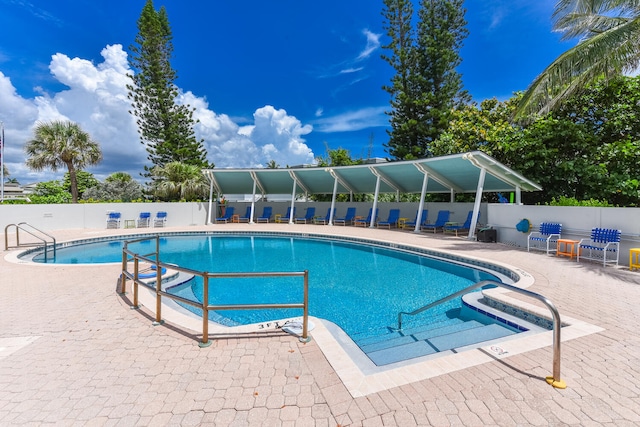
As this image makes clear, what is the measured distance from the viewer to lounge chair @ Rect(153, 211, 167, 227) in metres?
17.3

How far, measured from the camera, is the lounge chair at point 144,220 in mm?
17000

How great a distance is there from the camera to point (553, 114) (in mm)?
13258

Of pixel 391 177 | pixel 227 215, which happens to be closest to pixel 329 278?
pixel 391 177

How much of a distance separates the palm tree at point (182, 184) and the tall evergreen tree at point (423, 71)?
1488 centimetres

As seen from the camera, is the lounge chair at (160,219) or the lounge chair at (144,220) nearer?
the lounge chair at (144,220)

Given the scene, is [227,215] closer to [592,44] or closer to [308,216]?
[308,216]

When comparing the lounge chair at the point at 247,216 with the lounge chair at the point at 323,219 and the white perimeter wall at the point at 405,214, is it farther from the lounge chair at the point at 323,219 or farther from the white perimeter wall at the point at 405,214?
the lounge chair at the point at 323,219

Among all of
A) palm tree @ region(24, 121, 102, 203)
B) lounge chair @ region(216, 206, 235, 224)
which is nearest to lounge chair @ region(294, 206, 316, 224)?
lounge chair @ region(216, 206, 235, 224)

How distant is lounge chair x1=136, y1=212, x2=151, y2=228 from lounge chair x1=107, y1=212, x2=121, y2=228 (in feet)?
3.28

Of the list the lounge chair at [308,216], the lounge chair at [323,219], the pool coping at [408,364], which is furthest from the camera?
the lounge chair at [308,216]

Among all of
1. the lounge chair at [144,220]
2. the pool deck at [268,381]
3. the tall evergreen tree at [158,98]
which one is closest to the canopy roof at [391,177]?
the lounge chair at [144,220]

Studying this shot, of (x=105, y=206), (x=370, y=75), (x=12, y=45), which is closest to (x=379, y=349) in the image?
(x=105, y=206)

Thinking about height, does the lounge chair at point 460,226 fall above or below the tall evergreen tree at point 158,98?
below

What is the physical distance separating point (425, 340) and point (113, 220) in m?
17.6
